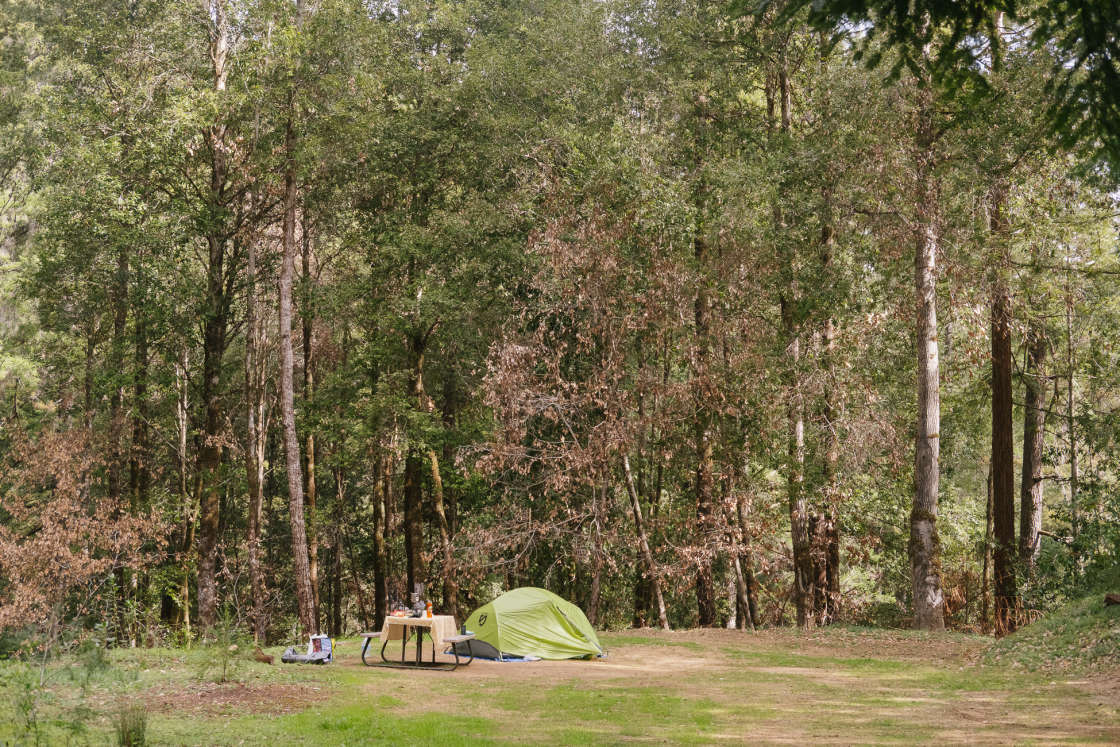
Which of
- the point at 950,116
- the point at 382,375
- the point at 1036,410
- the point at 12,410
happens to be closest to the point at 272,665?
the point at 382,375

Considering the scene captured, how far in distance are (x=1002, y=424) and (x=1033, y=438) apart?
487 cm

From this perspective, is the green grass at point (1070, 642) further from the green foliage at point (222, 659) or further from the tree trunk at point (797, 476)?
the green foliage at point (222, 659)

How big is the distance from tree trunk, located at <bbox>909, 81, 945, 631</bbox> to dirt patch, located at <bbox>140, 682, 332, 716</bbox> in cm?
1100

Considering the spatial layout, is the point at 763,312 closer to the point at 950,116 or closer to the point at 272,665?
the point at 950,116

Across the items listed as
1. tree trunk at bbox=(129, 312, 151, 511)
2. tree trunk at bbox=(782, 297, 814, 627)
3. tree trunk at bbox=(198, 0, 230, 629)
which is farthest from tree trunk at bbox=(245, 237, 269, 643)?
tree trunk at bbox=(782, 297, 814, 627)

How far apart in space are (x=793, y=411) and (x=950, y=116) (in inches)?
243

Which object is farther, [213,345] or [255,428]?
[255,428]

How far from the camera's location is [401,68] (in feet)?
68.2

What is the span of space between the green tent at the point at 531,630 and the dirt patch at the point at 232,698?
4.42 metres

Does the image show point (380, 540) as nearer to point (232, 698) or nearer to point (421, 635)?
point (421, 635)

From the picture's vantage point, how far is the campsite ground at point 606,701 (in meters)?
7.45

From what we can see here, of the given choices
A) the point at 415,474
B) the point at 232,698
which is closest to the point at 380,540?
the point at 415,474

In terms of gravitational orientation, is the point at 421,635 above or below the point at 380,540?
below

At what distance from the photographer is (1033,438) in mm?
20203
